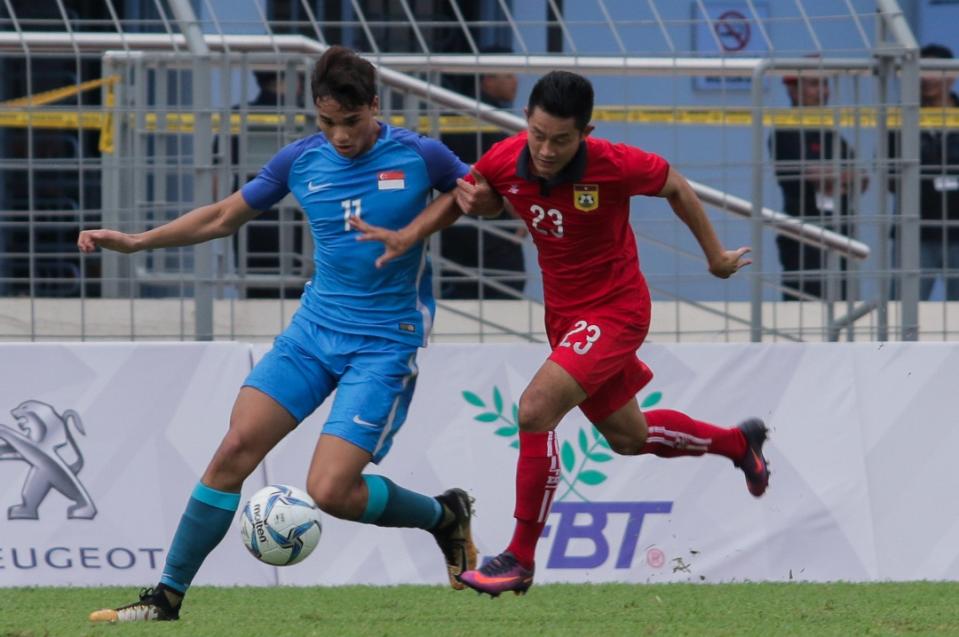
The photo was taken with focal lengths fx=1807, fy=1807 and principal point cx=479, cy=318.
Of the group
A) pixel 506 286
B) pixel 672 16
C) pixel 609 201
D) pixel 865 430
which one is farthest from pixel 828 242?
pixel 672 16

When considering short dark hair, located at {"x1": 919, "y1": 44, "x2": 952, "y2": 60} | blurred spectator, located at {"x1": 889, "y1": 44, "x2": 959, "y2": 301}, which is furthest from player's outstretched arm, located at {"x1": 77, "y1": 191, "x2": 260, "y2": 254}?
short dark hair, located at {"x1": 919, "y1": 44, "x2": 952, "y2": 60}

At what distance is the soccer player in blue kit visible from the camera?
632cm

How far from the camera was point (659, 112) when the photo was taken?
828cm

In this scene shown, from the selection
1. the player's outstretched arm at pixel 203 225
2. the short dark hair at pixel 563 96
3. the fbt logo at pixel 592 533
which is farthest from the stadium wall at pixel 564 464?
the short dark hair at pixel 563 96

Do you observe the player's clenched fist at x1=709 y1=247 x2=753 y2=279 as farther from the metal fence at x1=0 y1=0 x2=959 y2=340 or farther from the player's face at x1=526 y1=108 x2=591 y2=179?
the metal fence at x1=0 y1=0 x2=959 y2=340

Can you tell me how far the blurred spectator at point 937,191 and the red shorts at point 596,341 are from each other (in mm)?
2202

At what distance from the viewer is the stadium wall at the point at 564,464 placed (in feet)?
26.5

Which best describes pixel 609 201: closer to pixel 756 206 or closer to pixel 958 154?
pixel 756 206

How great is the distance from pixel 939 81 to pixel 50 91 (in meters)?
4.19

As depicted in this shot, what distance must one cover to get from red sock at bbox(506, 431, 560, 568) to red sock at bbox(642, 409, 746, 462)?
720 mm

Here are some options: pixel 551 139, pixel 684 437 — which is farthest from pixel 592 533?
pixel 551 139

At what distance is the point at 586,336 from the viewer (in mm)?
6465

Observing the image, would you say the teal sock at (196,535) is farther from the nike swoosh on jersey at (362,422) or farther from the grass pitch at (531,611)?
the nike swoosh on jersey at (362,422)

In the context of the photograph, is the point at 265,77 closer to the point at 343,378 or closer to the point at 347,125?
the point at 347,125
